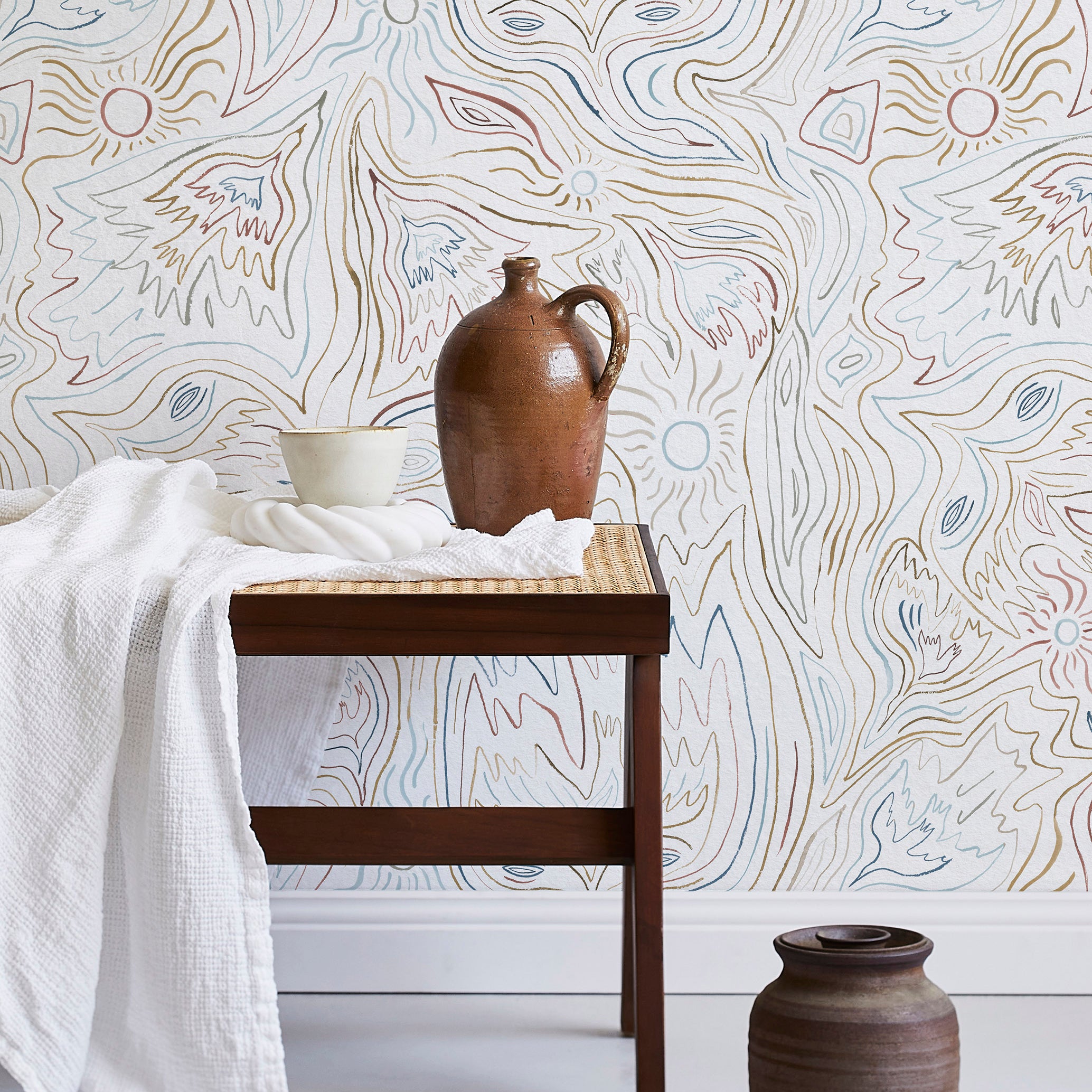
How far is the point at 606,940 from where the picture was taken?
1480 millimetres

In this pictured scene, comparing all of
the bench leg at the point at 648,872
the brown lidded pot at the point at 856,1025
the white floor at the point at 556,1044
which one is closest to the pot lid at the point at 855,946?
the brown lidded pot at the point at 856,1025

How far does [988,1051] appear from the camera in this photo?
52.1 inches

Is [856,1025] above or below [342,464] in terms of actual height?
below

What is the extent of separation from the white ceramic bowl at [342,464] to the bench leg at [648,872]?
1.04 feet

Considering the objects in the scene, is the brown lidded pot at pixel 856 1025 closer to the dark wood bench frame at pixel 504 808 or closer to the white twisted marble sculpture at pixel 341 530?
the dark wood bench frame at pixel 504 808

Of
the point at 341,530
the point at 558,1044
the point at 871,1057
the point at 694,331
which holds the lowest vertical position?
the point at 558,1044

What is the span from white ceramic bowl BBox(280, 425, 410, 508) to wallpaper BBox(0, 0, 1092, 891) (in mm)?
308

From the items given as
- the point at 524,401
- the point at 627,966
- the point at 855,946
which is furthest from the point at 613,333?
the point at 627,966

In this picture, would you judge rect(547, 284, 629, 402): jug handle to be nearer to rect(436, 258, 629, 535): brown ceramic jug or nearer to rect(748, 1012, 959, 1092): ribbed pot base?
rect(436, 258, 629, 535): brown ceramic jug

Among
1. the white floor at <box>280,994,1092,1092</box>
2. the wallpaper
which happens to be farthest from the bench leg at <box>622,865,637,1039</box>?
the wallpaper

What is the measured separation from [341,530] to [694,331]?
22.1 inches

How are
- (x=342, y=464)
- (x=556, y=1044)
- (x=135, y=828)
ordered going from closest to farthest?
(x=135, y=828) → (x=342, y=464) → (x=556, y=1044)

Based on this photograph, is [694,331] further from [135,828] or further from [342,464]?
[135,828]

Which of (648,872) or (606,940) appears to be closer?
(648,872)
